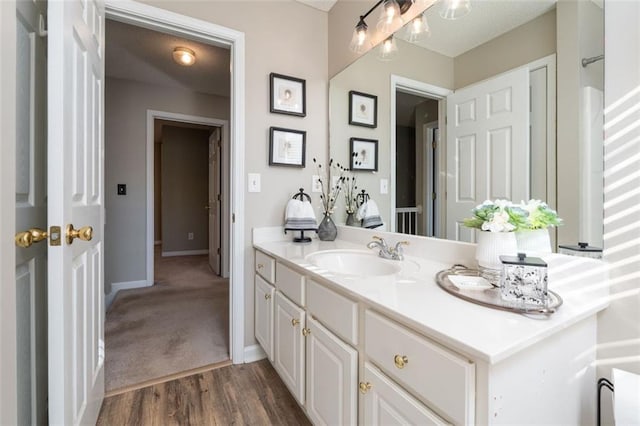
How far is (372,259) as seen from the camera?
139cm

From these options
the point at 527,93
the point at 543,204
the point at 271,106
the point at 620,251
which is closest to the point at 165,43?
the point at 271,106

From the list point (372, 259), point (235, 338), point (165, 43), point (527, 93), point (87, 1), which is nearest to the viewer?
point (527, 93)

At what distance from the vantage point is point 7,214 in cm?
64

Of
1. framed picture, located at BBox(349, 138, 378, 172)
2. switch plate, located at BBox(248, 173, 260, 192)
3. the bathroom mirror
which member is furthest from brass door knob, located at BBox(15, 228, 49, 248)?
framed picture, located at BBox(349, 138, 378, 172)

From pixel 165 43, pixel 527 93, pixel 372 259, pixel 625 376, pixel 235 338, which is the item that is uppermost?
pixel 165 43

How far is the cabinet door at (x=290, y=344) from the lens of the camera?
1235mm

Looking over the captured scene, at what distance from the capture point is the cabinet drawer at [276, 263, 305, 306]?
1.24 metres

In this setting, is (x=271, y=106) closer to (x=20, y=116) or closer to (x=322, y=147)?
(x=322, y=147)

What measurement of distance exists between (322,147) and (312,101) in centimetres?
33

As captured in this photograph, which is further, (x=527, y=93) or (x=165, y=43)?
(x=165, y=43)

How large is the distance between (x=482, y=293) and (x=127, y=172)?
372 centimetres

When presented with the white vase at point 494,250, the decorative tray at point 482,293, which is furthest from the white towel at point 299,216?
the white vase at point 494,250

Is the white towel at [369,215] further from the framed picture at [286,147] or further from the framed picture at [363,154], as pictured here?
the framed picture at [286,147]

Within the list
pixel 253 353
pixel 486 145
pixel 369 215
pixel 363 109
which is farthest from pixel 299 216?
pixel 486 145
